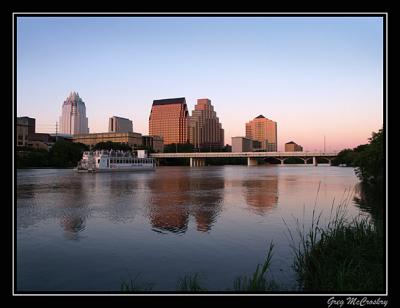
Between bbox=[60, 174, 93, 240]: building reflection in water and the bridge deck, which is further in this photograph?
the bridge deck

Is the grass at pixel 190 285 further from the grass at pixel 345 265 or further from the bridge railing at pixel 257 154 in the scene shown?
the bridge railing at pixel 257 154

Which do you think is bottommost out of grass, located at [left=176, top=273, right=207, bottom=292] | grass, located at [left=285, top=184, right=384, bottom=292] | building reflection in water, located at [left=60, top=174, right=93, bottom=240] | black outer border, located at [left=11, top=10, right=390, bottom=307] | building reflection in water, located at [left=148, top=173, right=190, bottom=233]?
building reflection in water, located at [left=60, top=174, right=93, bottom=240]

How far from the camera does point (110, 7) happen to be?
5.02 metres

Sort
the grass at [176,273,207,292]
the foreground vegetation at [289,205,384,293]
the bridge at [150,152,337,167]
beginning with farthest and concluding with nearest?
1. the bridge at [150,152,337,167]
2. the grass at [176,273,207,292]
3. the foreground vegetation at [289,205,384,293]

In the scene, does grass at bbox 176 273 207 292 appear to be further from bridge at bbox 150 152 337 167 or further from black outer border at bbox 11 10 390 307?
bridge at bbox 150 152 337 167

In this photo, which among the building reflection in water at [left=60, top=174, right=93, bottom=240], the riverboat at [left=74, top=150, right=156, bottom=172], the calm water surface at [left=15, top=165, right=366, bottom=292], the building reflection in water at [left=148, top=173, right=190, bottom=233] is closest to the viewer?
the calm water surface at [left=15, top=165, right=366, bottom=292]

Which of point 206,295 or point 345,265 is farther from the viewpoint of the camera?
point 345,265

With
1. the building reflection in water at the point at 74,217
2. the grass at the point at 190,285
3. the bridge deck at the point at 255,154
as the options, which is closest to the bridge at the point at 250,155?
the bridge deck at the point at 255,154

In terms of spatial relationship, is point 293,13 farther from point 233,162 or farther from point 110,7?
point 233,162

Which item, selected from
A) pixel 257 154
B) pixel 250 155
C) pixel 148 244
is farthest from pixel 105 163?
pixel 148 244

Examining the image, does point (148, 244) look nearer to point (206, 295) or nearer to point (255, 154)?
point (206, 295)

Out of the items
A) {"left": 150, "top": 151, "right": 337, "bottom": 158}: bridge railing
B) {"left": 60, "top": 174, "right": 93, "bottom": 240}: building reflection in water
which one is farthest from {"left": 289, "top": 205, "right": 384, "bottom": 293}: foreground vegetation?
{"left": 150, "top": 151, "right": 337, "bottom": 158}: bridge railing

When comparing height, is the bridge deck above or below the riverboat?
above

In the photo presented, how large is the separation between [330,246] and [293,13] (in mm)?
8081
